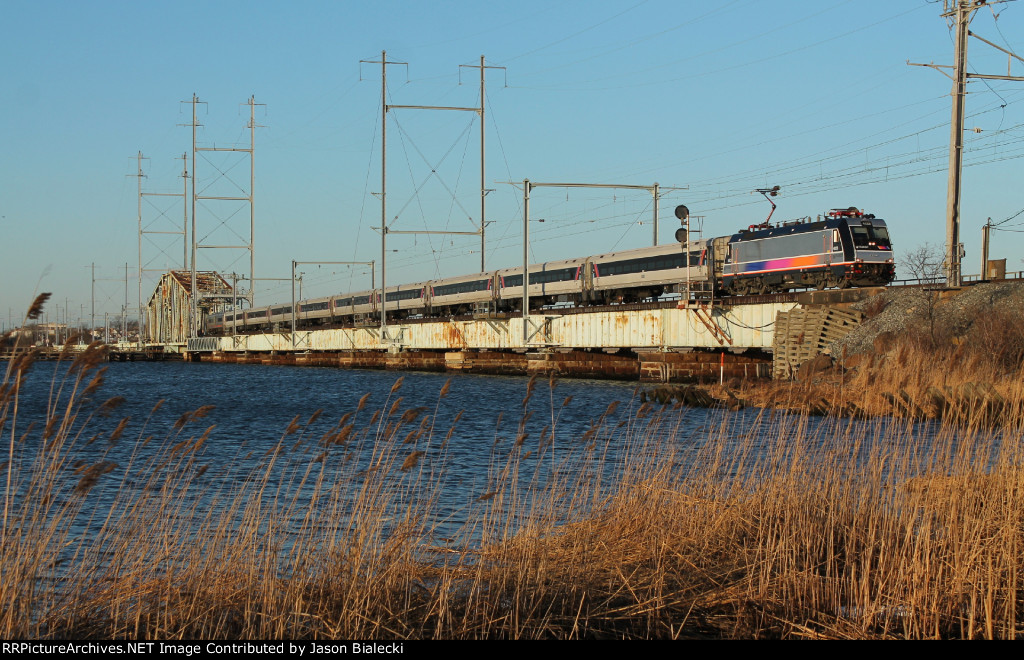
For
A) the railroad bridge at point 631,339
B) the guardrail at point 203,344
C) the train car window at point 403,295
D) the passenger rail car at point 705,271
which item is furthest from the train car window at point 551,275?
the guardrail at point 203,344

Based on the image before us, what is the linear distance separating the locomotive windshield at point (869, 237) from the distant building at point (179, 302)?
8062 cm

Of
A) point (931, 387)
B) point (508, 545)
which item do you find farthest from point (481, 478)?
point (931, 387)

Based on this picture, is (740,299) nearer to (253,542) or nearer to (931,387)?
(931,387)

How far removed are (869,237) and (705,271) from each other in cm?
774

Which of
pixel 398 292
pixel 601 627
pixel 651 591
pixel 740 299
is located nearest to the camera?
pixel 601 627

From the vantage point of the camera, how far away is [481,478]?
13336 millimetres

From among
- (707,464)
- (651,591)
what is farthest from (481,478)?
(651,591)

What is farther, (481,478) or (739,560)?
(481,478)

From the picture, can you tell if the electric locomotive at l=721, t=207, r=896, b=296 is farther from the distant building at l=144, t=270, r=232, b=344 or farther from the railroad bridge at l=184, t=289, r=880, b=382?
the distant building at l=144, t=270, r=232, b=344

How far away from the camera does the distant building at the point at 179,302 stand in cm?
10938

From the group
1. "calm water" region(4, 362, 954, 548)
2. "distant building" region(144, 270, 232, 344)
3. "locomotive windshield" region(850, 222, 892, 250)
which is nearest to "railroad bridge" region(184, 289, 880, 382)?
"calm water" region(4, 362, 954, 548)

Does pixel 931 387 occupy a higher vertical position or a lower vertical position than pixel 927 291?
lower
